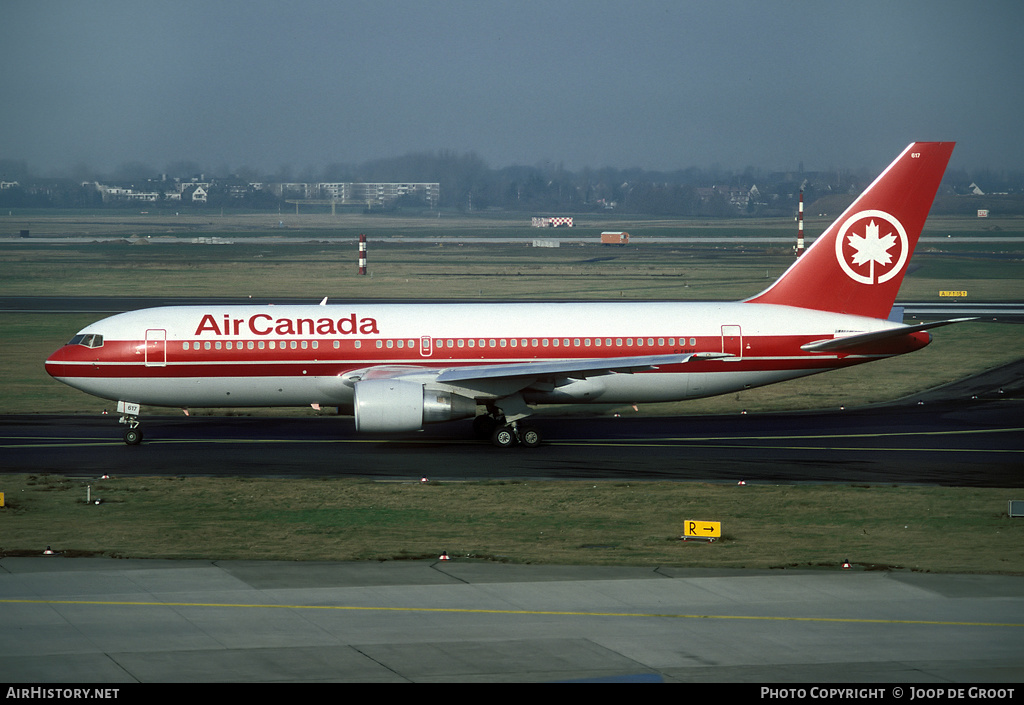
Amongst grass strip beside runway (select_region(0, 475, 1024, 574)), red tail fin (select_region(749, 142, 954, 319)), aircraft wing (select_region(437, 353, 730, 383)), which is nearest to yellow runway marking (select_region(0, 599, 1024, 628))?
grass strip beside runway (select_region(0, 475, 1024, 574))

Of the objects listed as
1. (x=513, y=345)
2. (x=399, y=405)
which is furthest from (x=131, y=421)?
(x=513, y=345)

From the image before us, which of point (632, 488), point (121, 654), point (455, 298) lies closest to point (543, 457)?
point (632, 488)

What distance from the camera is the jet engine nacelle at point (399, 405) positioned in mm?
31906

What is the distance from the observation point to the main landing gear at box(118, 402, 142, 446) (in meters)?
34.3

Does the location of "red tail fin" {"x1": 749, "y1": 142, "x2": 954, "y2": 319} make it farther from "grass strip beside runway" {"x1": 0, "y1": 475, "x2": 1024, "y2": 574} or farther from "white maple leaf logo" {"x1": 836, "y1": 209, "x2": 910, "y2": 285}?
"grass strip beside runway" {"x1": 0, "y1": 475, "x2": 1024, "y2": 574}

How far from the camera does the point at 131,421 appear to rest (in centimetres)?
3503

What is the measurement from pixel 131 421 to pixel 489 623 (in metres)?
20.6

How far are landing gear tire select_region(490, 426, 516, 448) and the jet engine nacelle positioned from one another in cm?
186

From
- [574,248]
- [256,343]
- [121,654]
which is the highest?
[574,248]

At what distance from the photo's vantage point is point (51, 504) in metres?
26.7

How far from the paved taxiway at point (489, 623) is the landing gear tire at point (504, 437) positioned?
12.7 m

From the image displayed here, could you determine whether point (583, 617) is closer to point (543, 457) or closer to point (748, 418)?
point (543, 457)

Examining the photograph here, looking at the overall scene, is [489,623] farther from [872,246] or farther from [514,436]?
[872,246]

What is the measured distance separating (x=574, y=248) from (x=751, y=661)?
133908mm
